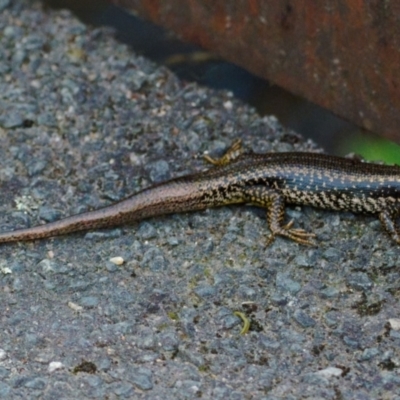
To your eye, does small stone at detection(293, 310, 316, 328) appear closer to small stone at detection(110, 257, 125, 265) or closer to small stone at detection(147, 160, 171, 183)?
small stone at detection(110, 257, 125, 265)

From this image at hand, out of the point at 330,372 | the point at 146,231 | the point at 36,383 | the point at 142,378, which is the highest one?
the point at 330,372

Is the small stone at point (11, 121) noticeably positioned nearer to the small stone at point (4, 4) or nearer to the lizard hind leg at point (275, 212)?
the small stone at point (4, 4)

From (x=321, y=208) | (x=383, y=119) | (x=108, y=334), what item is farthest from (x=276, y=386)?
(x=383, y=119)

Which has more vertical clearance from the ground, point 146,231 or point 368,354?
point 368,354

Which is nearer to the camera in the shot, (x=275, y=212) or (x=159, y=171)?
(x=275, y=212)

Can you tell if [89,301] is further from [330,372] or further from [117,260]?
[330,372]

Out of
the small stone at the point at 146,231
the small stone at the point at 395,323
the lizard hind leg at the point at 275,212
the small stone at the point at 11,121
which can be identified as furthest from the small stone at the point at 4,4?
the small stone at the point at 395,323

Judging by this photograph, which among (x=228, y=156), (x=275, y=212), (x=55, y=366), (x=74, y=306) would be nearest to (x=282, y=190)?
(x=275, y=212)
